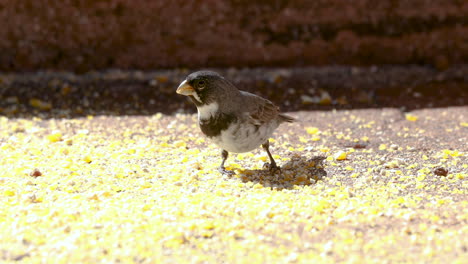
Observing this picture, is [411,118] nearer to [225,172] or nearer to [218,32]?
[225,172]

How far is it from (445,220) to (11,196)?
2.53 m

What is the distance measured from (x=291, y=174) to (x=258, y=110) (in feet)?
1.61

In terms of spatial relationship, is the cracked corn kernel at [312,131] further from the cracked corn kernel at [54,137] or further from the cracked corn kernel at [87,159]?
the cracked corn kernel at [54,137]

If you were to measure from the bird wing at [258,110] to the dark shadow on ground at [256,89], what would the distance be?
6.13 feet

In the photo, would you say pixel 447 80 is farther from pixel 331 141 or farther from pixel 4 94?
pixel 4 94

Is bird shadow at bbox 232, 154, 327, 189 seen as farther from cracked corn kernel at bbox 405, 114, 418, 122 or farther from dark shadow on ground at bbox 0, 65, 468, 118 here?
dark shadow on ground at bbox 0, 65, 468, 118

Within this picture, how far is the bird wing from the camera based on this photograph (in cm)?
404

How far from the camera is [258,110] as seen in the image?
4.09 meters

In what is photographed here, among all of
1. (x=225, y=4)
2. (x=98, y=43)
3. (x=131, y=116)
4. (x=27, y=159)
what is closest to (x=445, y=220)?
(x=27, y=159)

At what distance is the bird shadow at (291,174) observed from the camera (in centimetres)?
399

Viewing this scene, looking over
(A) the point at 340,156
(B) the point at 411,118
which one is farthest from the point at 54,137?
(B) the point at 411,118

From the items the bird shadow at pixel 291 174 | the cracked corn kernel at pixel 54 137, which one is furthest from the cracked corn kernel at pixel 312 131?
the cracked corn kernel at pixel 54 137

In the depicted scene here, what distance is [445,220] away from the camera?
3.25 metres

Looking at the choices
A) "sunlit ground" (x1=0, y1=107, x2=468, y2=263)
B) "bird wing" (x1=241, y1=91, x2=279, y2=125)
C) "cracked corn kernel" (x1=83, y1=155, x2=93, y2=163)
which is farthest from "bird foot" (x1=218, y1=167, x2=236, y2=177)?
"cracked corn kernel" (x1=83, y1=155, x2=93, y2=163)
